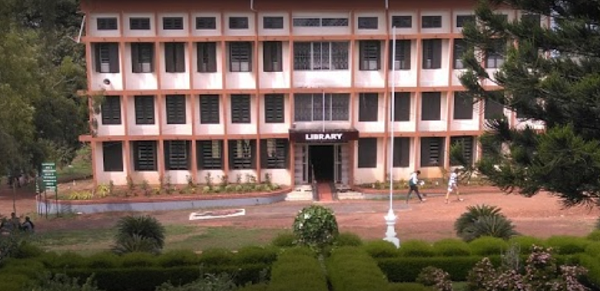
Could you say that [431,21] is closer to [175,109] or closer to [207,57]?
[207,57]

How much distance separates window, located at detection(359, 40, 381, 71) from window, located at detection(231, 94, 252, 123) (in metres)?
5.21

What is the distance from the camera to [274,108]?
93.0 feet

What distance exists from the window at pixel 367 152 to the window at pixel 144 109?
9214 mm

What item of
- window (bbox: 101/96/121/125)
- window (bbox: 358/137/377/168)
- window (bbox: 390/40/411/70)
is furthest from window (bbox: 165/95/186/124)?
window (bbox: 390/40/411/70)

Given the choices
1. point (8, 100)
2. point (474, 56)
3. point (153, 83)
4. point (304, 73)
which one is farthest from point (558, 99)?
point (153, 83)

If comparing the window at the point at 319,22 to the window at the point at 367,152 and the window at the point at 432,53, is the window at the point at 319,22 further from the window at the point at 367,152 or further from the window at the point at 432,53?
the window at the point at 367,152

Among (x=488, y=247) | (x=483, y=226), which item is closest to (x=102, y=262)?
(x=488, y=247)

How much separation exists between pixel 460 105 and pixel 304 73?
23.3 feet

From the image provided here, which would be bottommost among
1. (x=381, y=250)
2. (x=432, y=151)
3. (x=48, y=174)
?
(x=381, y=250)

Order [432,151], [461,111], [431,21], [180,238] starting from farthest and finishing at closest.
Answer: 1. [432,151]
2. [461,111]
3. [431,21]
4. [180,238]

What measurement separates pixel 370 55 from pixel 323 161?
5.31 meters

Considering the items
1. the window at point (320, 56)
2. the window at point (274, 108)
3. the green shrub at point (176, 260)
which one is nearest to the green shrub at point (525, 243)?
the green shrub at point (176, 260)

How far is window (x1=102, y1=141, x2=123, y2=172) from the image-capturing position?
2848 cm

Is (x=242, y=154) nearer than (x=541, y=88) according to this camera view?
No
